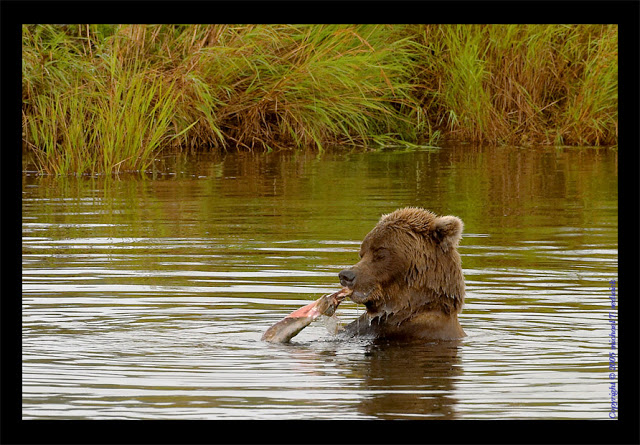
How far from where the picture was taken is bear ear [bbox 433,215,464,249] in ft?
24.7

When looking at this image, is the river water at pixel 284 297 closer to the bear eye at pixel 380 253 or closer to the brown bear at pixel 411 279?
the brown bear at pixel 411 279

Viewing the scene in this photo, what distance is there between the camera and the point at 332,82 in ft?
69.8

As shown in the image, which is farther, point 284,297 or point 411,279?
point 284,297

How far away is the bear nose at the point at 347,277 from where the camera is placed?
24.7ft

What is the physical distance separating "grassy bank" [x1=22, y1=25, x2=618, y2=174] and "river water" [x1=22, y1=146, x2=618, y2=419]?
2.35m

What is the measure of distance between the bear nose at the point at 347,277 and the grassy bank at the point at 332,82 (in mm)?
10450

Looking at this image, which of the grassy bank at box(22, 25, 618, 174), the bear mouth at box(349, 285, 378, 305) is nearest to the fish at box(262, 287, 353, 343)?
the bear mouth at box(349, 285, 378, 305)

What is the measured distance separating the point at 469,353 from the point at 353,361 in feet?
2.30

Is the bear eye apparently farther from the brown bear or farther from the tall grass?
the tall grass

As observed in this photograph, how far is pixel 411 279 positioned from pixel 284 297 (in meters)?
1.84

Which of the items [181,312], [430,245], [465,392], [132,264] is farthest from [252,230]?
[465,392]

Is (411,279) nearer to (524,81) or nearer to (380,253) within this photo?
(380,253)

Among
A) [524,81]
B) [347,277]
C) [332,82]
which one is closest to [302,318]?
[347,277]

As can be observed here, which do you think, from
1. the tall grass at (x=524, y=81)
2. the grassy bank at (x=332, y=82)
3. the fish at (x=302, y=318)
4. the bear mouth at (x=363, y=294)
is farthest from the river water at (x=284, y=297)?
the tall grass at (x=524, y=81)
